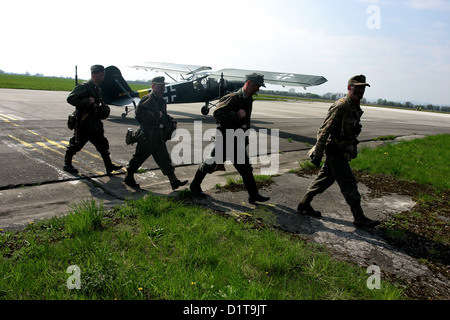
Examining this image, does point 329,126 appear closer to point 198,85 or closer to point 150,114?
point 150,114

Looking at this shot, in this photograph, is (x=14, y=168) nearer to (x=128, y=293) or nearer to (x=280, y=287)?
(x=128, y=293)

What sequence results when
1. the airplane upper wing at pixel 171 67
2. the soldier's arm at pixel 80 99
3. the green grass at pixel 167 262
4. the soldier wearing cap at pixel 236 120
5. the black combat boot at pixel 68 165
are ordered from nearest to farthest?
the green grass at pixel 167 262 < the soldier wearing cap at pixel 236 120 < the soldier's arm at pixel 80 99 < the black combat boot at pixel 68 165 < the airplane upper wing at pixel 171 67

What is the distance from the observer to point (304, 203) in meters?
4.40

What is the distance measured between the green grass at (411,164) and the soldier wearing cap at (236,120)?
4.24m

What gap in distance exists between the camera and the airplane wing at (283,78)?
43.5 ft

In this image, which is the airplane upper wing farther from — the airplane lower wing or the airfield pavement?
the airfield pavement

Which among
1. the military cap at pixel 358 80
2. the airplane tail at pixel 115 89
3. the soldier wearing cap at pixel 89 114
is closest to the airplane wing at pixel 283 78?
the airplane tail at pixel 115 89

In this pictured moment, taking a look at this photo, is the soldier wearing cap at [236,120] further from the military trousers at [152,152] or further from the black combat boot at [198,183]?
the military trousers at [152,152]

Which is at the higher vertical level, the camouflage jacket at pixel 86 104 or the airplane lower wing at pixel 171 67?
the airplane lower wing at pixel 171 67

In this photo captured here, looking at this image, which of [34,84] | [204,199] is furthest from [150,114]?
[34,84]

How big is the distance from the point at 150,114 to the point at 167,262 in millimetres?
2874

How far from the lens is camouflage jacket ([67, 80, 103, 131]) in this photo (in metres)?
5.30

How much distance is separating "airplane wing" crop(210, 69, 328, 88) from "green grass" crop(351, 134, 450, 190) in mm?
4706
